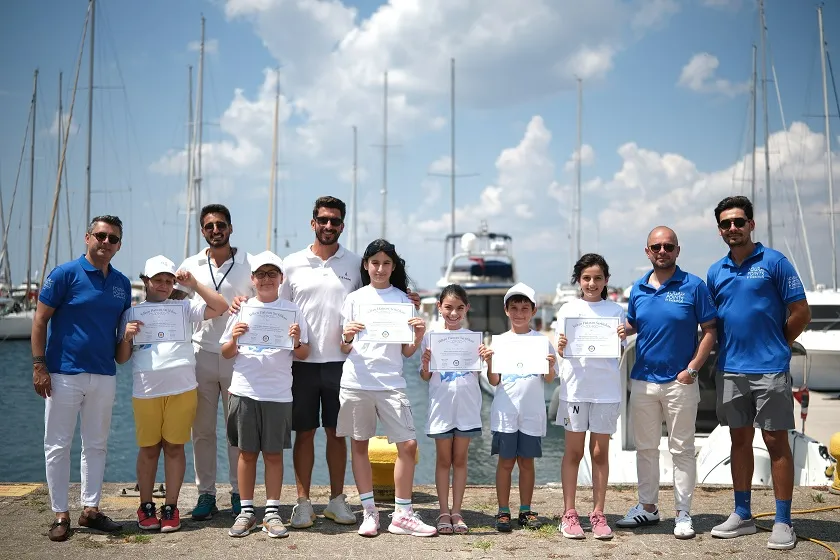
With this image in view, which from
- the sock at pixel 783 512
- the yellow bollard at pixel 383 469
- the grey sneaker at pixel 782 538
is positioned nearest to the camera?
the grey sneaker at pixel 782 538

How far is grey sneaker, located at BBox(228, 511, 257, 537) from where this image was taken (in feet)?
18.9

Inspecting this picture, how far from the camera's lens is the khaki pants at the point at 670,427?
594 cm

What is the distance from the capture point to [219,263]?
21.3 ft

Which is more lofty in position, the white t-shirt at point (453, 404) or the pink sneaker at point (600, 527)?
the white t-shirt at point (453, 404)

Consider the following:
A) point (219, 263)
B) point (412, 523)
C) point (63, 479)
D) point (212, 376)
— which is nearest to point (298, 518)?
point (412, 523)

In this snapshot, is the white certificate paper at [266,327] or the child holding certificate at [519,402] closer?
the white certificate paper at [266,327]

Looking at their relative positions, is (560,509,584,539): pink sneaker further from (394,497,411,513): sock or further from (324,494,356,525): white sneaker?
(324,494,356,525): white sneaker

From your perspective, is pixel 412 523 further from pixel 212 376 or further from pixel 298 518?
pixel 212 376

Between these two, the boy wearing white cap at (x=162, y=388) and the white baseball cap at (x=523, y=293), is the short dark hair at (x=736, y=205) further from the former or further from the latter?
the boy wearing white cap at (x=162, y=388)

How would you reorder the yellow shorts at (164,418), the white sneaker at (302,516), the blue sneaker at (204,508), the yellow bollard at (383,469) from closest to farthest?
1. the yellow shorts at (164,418)
2. the white sneaker at (302,516)
3. the blue sneaker at (204,508)
4. the yellow bollard at (383,469)

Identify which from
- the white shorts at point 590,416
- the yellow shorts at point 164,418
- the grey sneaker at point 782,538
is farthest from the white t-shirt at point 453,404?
the grey sneaker at point 782,538

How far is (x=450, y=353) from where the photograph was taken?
19.7 ft

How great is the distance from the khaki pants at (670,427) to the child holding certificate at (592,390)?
10.3 inches

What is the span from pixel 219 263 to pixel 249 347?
985 millimetres
